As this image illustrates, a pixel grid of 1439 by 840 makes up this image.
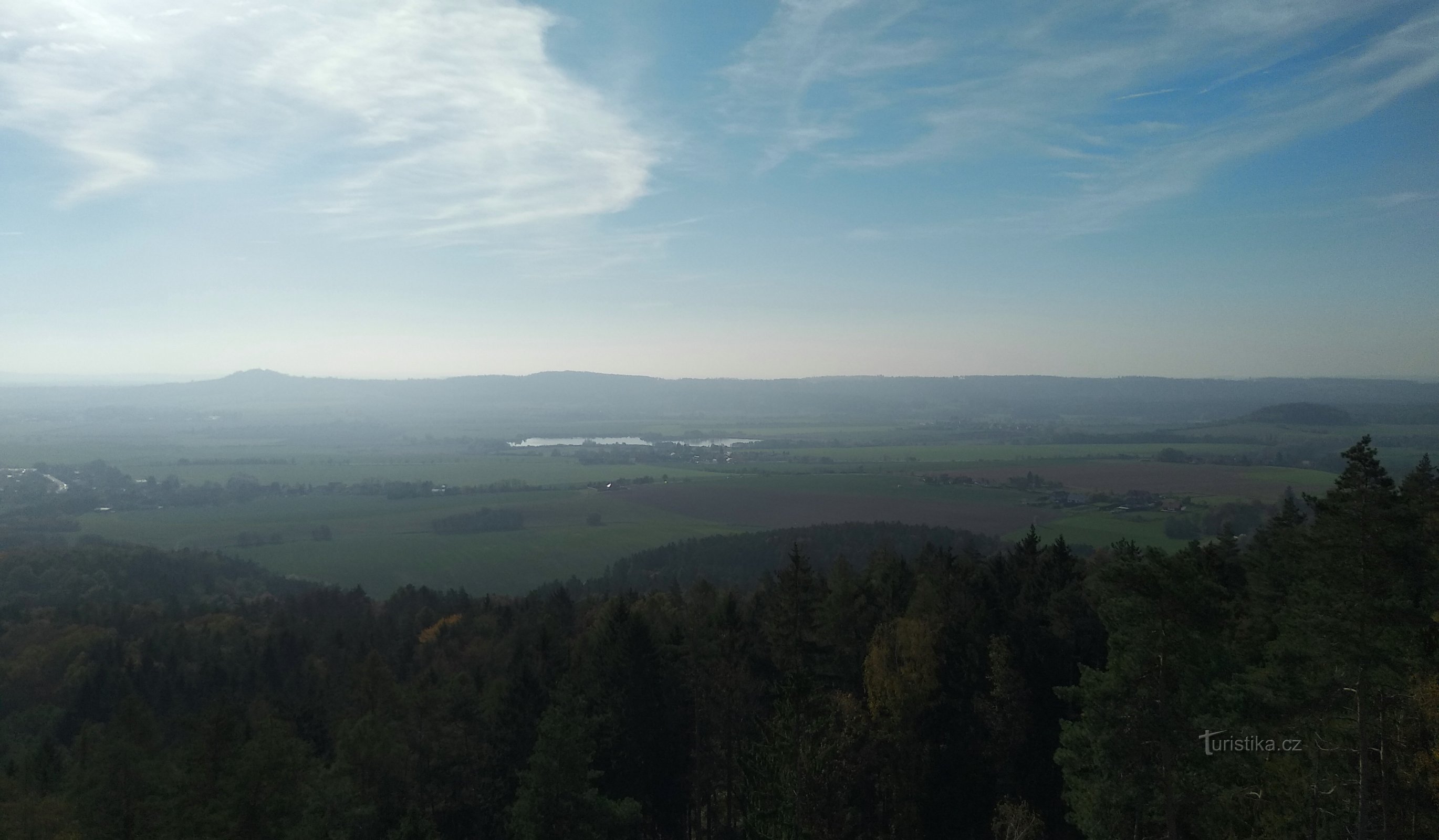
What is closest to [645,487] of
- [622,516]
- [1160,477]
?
[622,516]

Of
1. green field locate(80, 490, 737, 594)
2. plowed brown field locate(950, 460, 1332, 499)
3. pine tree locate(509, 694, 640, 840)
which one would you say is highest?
plowed brown field locate(950, 460, 1332, 499)

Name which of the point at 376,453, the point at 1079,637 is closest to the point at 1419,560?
the point at 1079,637

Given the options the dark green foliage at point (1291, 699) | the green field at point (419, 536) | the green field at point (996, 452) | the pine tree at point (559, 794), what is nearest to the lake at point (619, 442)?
the green field at point (996, 452)

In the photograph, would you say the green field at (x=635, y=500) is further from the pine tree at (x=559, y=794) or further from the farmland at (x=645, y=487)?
the pine tree at (x=559, y=794)

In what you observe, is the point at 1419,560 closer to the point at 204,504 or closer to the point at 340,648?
the point at 340,648

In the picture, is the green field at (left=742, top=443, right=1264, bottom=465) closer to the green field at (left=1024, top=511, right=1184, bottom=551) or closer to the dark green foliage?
the green field at (left=1024, top=511, right=1184, bottom=551)

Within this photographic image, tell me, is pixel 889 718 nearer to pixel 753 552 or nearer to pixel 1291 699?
pixel 1291 699

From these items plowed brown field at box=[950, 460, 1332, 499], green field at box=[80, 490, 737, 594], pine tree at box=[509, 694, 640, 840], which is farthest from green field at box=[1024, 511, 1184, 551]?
pine tree at box=[509, 694, 640, 840]
